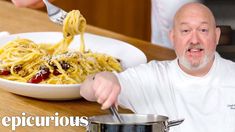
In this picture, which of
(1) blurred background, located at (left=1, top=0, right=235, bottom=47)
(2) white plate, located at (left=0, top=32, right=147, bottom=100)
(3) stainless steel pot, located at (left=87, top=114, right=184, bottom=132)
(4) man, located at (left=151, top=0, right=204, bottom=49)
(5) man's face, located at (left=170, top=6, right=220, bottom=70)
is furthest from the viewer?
(1) blurred background, located at (left=1, top=0, right=235, bottom=47)

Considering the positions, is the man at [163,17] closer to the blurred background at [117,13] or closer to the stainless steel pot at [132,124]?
the stainless steel pot at [132,124]

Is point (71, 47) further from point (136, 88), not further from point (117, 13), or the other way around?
point (117, 13)

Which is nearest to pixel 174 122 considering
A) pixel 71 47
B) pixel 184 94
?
pixel 184 94

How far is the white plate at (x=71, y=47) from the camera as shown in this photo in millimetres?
1233

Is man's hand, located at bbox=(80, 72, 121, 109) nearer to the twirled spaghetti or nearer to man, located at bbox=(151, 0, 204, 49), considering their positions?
the twirled spaghetti

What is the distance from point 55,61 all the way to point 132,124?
49 centimetres

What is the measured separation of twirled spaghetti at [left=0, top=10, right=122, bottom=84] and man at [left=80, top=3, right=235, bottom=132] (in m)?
0.26

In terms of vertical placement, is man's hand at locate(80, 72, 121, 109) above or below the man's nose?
below

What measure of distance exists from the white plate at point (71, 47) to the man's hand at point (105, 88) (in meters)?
0.22

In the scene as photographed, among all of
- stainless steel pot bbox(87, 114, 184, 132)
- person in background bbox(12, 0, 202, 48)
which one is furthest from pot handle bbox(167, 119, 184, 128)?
person in background bbox(12, 0, 202, 48)

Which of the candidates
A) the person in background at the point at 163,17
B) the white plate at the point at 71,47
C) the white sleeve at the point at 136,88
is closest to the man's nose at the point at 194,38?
the white sleeve at the point at 136,88

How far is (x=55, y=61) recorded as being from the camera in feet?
4.39

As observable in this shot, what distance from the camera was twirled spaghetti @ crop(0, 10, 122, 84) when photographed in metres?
1.32

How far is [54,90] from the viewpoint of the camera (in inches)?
48.4
